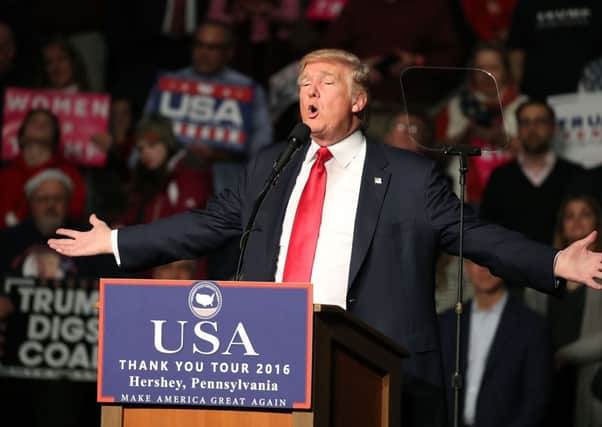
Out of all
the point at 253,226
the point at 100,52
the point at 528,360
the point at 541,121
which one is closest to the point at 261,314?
the point at 253,226

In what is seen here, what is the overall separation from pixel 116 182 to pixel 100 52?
3.83 ft

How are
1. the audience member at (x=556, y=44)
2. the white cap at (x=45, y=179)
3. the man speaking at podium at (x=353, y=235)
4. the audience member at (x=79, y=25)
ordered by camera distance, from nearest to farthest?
the man speaking at podium at (x=353, y=235) < the audience member at (x=556, y=44) < the white cap at (x=45, y=179) < the audience member at (x=79, y=25)

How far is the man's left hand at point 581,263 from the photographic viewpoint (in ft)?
12.1

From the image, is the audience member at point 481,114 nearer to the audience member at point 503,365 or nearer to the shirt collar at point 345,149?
the audience member at point 503,365

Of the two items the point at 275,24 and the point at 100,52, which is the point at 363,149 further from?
the point at 100,52

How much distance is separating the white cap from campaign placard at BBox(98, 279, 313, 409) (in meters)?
4.69

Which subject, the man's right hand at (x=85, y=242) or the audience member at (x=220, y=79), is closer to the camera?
the man's right hand at (x=85, y=242)

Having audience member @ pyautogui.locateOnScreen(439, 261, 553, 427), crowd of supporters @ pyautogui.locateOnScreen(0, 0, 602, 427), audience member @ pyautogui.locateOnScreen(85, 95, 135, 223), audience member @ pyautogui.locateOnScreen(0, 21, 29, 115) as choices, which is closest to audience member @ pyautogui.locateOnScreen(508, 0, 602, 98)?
crowd of supporters @ pyautogui.locateOnScreen(0, 0, 602, 427)

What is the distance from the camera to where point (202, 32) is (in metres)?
8.11

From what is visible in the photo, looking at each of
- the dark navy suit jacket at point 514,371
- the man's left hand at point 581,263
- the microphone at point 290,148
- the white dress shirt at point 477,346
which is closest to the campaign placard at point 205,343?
the microphone at point 290,148

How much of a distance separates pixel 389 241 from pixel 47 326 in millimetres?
4212

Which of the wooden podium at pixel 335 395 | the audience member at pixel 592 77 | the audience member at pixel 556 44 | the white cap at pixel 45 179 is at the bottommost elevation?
the wooden podium at pixel 335 395

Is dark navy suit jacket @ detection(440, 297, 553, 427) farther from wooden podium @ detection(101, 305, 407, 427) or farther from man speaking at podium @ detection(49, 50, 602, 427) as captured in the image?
wooden podium @ detection(101, 305, 407, 427)

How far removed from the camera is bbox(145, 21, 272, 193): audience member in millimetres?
7953
